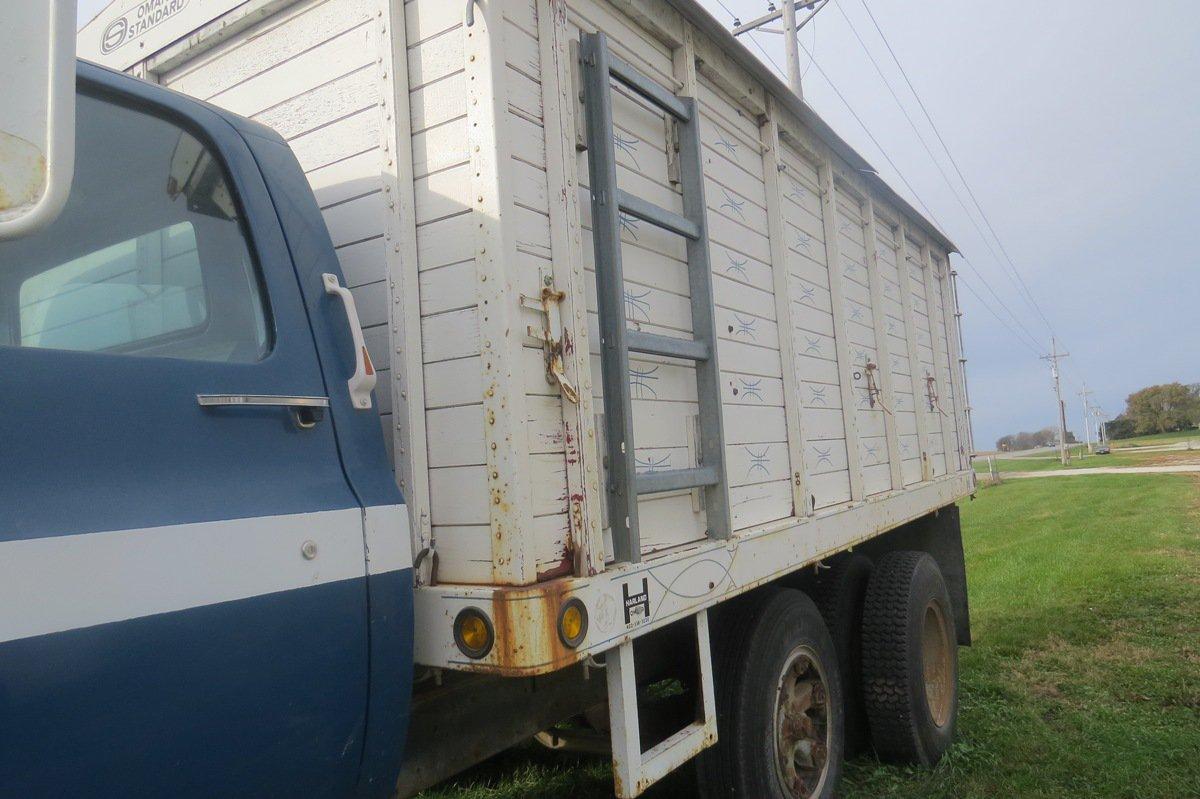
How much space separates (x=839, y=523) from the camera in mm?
3623

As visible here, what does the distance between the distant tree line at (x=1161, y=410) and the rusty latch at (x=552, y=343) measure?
90453 mm

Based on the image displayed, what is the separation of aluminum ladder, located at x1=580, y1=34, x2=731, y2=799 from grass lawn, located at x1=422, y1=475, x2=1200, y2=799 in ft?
5.20

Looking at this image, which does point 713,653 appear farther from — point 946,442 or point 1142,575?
point 1142,575

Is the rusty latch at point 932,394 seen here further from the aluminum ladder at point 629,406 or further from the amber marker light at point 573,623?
the amber marker light at point 573,623

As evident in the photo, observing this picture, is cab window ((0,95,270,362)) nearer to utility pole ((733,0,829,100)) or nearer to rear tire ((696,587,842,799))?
rear tire ((696,587,842,799))

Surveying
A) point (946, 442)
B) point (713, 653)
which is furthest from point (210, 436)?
point (946, 442)

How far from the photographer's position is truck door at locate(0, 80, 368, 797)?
1.31m

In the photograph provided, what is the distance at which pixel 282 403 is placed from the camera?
173cm

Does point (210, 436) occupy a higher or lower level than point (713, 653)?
higher

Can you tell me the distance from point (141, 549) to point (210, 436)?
0.25m

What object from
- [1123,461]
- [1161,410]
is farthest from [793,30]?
[1161,410]

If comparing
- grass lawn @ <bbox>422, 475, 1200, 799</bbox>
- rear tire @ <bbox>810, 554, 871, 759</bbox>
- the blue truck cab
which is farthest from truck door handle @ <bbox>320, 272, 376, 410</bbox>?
rear tire @ <bbox>810, 554, 871, 759</bbox>

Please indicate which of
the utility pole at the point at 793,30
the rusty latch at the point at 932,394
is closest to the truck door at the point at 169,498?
the rusty latch at the point at 932,394

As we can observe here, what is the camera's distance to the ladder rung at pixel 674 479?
2384mm
